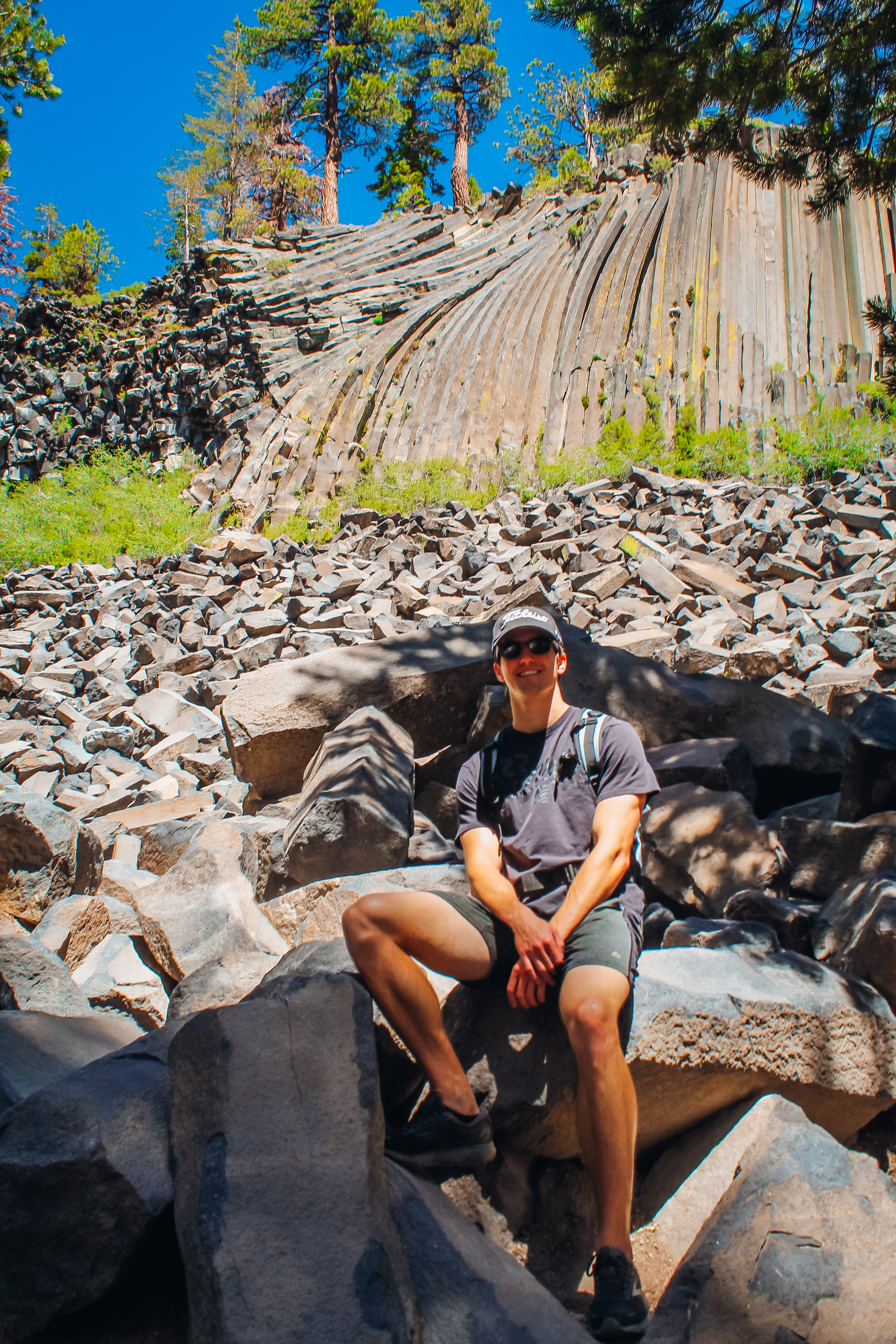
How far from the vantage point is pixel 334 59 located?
23.6 metres

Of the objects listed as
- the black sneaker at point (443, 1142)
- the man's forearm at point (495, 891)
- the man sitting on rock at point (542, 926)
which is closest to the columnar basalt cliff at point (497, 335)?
the man sitting on rock at point (542, 926)

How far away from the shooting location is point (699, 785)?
3.96m

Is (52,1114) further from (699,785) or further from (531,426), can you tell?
(531,426)

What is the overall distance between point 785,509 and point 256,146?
88.1ft

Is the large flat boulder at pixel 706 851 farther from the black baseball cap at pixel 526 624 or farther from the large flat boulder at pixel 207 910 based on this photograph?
the large flat boulder at pixel 207 910

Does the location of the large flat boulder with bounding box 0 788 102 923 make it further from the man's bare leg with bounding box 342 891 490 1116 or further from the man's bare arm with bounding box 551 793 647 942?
the man's bare arm with bounding box 551 793 647 942

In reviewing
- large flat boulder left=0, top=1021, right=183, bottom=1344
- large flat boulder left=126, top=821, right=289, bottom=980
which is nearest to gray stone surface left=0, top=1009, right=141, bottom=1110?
large flat boulder left=0, top=1021, right=183, bottom=1344

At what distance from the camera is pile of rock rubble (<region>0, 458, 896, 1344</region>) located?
173cm

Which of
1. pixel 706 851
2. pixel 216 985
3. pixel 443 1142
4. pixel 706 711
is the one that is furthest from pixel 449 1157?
pixel 706 711

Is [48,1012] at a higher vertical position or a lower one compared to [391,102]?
lower

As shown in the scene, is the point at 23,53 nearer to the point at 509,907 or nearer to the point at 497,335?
the point at 497,335

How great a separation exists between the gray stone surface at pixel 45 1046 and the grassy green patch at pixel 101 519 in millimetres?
10246

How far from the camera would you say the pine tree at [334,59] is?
23156 mm

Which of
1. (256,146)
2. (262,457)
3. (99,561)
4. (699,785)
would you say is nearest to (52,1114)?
(699,785)
